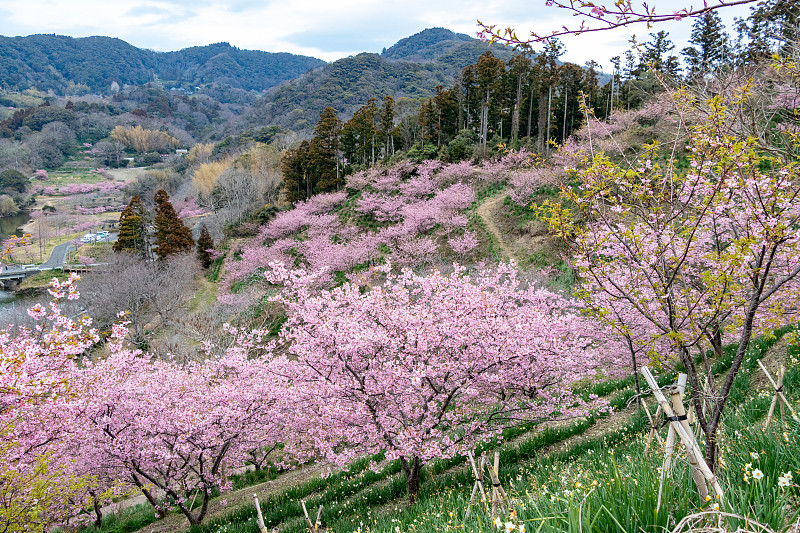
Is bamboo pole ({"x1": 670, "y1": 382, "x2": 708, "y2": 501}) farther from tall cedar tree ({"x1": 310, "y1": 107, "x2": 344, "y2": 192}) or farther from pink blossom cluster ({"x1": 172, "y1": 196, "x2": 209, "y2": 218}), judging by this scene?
pink blossom cluster ({"x1": 172, "y1": 196, "x2": 209, "y2": 218})

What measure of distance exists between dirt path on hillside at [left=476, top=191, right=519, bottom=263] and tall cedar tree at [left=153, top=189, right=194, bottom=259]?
24.0 meters

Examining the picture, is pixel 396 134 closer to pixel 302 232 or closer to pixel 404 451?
pixel 302 232

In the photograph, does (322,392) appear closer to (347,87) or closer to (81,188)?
(81,188)

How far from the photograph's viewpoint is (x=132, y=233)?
34.9 meters

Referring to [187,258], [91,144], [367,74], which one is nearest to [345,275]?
[187,258]

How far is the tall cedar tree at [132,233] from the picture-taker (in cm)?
3447

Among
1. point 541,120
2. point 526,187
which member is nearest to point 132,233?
point 526,187

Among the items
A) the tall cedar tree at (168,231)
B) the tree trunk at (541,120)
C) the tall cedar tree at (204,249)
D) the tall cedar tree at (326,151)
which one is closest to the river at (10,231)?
the tall cedar tree at (168,231)

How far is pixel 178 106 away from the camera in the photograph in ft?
420

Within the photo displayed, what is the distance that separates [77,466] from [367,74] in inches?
3978

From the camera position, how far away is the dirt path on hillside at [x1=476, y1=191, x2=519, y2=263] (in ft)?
75.0

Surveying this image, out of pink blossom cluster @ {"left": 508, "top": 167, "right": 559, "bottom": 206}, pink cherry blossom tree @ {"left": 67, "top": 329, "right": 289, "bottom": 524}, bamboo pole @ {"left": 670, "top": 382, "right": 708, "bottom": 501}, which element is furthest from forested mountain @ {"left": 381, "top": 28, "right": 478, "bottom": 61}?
bamboo pole @ {"left": 670, "top": 382, "right": 708, "bottom": 501}

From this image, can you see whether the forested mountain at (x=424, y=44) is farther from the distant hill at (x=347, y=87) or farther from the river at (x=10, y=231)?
the river at (x=10, y=231)

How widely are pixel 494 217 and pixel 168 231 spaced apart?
26.4 metres
